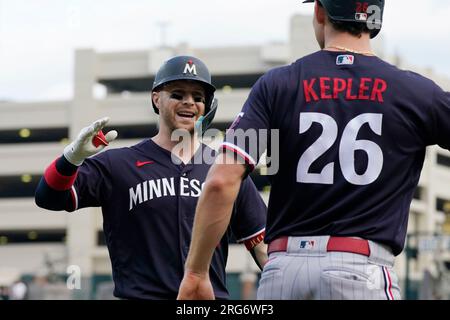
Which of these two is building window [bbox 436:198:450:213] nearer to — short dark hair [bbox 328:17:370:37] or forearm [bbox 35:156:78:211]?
forearm [bbox 35:156:78:211]

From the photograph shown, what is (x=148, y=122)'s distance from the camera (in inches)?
2936

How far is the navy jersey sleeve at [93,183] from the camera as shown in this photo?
690cm

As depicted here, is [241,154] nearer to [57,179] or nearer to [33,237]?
[57,179]

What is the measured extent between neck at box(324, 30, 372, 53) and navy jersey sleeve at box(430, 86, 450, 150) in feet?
1.30

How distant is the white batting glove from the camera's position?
6445 millimetres

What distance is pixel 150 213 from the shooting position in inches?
271

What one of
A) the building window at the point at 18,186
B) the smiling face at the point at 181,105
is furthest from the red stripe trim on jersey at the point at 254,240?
the building window at the point at 18,186

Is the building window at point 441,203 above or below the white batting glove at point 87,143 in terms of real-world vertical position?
below

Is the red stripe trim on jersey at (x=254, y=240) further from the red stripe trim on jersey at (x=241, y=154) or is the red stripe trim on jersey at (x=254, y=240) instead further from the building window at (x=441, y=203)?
the building window at (x=441, y=203)

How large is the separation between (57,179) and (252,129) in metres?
2.30

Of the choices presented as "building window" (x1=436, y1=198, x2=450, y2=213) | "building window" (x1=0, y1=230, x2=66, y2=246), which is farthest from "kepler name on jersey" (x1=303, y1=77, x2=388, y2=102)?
"building window" (x1=0, y1=230, x2=66, y2=246)

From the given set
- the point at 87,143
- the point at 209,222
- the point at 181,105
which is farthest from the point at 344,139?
the point at 181,105

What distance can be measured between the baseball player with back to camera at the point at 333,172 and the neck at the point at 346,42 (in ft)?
0.17
